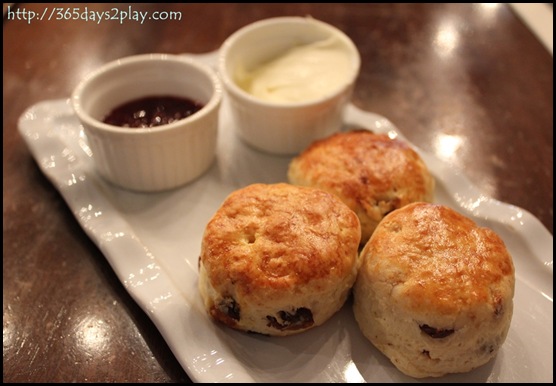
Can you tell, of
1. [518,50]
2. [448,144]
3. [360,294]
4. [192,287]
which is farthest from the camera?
[518,50]

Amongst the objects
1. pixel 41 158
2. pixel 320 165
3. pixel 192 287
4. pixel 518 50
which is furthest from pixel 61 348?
pixel 518 50

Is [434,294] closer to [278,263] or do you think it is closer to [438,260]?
[438,260]

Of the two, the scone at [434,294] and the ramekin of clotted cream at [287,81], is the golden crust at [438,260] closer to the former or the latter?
the scone at [434,294]

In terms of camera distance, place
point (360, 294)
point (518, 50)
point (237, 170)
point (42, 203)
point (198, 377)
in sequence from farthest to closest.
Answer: point (518, 50)
point (237, 170)
point (42, 203)
point (360, 294)
point (198, 377)

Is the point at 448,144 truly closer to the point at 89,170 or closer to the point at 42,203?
the point at 89,170

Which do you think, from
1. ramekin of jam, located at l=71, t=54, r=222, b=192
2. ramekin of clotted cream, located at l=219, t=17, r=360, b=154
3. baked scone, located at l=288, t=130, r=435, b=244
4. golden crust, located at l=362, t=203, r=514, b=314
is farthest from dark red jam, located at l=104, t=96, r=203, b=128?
golden crust, located at l=362, t=203, r=514, b=314

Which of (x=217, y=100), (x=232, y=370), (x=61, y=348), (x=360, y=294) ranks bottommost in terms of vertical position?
(x=61, y=348)

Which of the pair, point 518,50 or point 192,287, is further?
point 518,50
